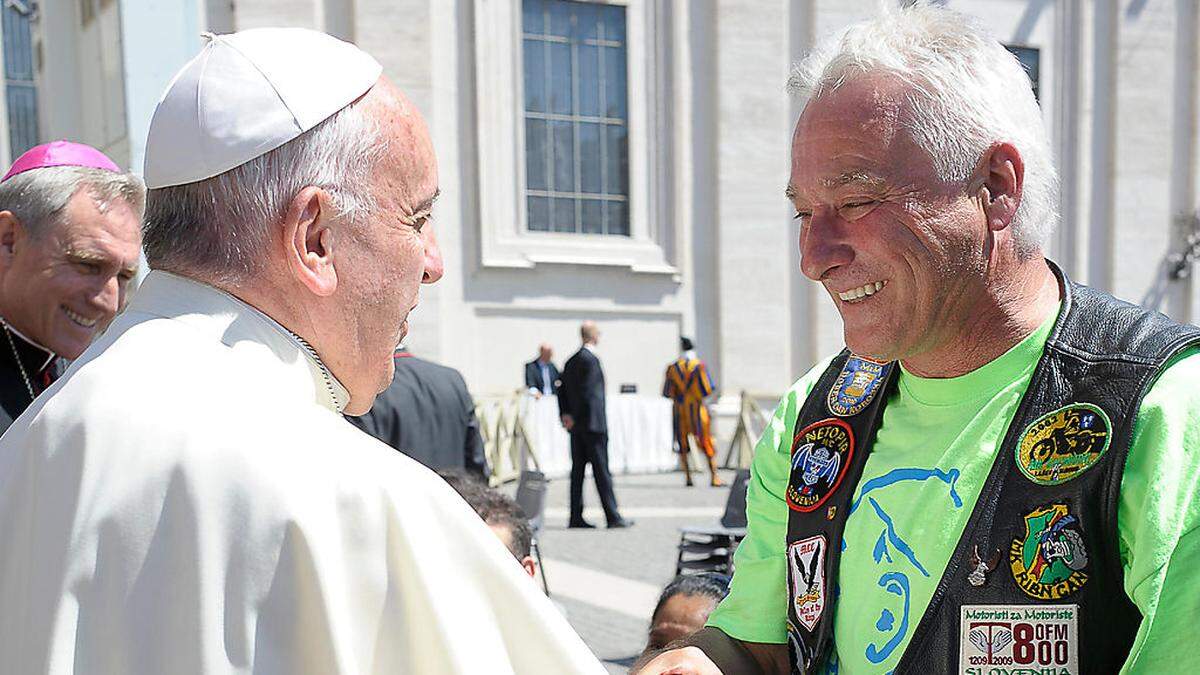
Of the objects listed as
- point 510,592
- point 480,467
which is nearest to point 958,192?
point 510,592

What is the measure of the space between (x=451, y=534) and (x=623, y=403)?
1360cm

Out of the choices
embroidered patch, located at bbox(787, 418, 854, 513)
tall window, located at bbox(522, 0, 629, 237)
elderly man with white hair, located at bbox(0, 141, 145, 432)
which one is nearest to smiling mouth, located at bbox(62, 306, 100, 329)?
elderly man with white hair, located at bbox(0, 141, 145, 432)

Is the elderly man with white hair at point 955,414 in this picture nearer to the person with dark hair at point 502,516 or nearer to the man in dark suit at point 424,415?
the person with dark hair at point 502,516

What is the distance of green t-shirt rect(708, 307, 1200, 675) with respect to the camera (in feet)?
4.73

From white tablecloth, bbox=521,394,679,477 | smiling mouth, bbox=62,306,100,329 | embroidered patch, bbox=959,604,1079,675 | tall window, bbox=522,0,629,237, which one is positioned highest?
tall window, bbox=522,0,629,237

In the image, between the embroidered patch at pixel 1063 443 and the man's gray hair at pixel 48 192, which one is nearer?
the embroidered patch at pixel 1063 443

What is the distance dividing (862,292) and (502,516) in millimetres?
1841

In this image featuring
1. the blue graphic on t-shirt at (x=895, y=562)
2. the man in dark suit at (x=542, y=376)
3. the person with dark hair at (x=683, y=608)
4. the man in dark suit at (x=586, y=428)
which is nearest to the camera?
the blue graphic on t-shirt at (x=895, y=562)

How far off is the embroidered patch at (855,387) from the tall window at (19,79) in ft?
67.8

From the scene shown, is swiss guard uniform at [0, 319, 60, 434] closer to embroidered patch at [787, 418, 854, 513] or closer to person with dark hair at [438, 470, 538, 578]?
person with dark hair at [438, 470, 538, 578]

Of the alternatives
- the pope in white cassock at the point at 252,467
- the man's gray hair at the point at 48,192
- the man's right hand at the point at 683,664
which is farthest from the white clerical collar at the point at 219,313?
the man's gray hair at the point at 48,192

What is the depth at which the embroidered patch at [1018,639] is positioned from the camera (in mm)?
1542

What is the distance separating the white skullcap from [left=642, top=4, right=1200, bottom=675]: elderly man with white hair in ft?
2.38

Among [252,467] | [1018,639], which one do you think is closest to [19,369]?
[252,467]
